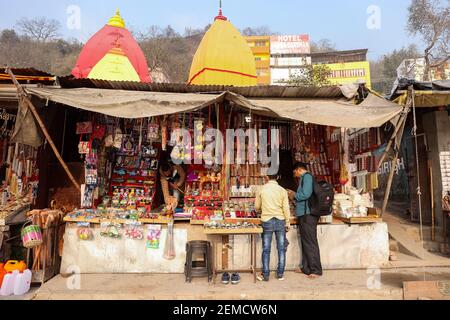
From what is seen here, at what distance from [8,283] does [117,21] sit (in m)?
8.91

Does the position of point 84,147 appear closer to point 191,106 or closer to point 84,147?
point 84,147

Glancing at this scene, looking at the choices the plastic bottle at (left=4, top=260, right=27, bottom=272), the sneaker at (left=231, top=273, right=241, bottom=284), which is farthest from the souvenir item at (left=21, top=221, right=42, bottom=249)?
the sneaker at (left=231, top=273, right=241, bottom=284)

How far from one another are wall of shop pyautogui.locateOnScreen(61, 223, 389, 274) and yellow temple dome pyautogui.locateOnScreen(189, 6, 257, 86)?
4.74 metres

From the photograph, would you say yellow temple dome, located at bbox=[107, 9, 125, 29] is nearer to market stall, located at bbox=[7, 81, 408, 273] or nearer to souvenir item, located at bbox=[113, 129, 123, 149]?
market stall, located at bbox=[7, 81, 408, 273]

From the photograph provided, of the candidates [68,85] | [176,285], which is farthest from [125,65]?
[176,285]

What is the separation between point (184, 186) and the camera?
22.1ft

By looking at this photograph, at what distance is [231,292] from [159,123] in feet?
11.6

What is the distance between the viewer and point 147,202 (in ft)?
21.4

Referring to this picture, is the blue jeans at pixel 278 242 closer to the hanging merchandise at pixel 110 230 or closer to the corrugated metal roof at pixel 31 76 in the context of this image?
the hanging merchandise at pixel 110 230

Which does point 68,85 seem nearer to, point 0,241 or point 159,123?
point 159,123

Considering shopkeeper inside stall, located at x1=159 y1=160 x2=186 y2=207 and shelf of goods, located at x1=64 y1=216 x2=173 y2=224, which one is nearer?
shelf of goods, located at x1=64 y1=216 x2=173 y2=224

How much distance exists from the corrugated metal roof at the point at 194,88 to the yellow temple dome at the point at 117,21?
5716 millimetres

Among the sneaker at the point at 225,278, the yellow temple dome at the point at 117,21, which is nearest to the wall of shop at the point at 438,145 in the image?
the sneaker at the point at 225,278

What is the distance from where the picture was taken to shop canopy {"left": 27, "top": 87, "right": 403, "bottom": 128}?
4793 millimetres
